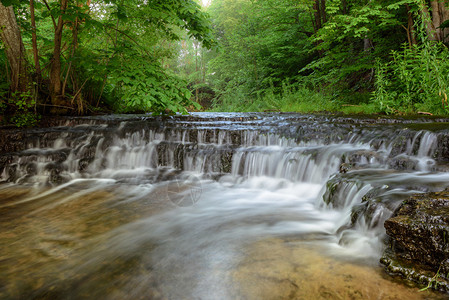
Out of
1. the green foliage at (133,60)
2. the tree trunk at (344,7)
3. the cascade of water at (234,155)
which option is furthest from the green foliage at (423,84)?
the green foliage at (133,60)

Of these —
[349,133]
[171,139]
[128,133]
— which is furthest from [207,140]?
[349,133]

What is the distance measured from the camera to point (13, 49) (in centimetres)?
630

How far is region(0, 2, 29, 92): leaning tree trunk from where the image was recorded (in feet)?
20.2

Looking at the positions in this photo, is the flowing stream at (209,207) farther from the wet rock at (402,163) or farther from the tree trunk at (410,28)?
the tree trunk at (410,28)

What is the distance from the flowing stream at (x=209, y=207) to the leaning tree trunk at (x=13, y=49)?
4.08ft

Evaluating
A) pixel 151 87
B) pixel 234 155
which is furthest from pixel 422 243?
pixel 151 87

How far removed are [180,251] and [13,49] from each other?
6681mm

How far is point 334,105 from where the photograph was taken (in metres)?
9.31

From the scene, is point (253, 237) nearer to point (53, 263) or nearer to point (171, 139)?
point (53, 263)

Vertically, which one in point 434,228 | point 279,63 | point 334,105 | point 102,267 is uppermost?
point 279,63

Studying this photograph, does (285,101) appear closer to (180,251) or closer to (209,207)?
(209,207)

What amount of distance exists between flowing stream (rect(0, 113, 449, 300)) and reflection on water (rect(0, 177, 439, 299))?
0.04 feet

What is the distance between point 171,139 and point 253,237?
3.83 metres

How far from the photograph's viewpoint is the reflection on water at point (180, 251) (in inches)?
73.4
